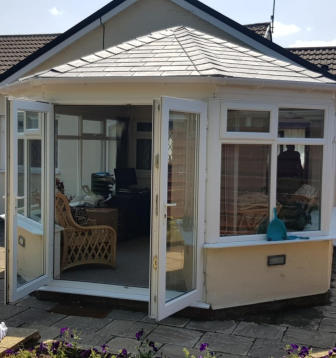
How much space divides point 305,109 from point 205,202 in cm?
179

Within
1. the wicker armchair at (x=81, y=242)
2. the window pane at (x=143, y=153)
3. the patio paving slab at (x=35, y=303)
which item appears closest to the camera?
the patio paving slab at (x=35, y=303)

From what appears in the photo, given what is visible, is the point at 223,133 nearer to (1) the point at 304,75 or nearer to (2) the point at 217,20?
(1) the point at 304,75

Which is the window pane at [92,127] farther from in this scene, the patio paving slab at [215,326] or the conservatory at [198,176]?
the patio paving slab at [215,326]

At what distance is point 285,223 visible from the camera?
20.4 ft

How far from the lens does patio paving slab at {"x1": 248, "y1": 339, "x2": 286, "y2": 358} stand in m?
4.68

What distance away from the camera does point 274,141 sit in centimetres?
591

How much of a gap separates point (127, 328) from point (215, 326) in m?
1.01

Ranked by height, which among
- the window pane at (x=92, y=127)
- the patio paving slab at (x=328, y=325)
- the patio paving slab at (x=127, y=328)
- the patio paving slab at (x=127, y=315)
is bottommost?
the patio paving slab at (x=328, y=325)

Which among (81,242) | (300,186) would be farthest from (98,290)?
(300,186)

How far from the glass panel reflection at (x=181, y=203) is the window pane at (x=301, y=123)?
1194 millimetres

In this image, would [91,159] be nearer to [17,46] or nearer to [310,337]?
[17,46]

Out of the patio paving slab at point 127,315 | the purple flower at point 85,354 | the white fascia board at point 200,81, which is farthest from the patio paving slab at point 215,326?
the white fascia board at point 200,81

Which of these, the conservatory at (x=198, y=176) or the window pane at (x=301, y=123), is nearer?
the conservatory at (x=198, y=176)

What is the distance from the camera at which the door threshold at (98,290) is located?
19.3 feet
